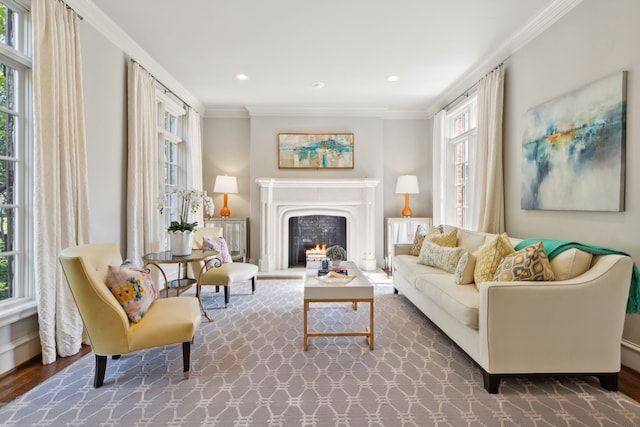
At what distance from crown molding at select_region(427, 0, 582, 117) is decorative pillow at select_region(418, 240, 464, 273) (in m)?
2.29

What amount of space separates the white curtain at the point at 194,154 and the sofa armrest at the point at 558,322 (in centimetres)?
457

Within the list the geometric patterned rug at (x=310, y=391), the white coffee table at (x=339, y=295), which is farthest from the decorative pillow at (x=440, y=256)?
the white coffee table at (x=339, y=295)

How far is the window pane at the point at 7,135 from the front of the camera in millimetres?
2355

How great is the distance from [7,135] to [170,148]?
2.68m

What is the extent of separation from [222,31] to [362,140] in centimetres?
324

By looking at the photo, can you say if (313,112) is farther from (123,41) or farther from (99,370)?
(99,370)

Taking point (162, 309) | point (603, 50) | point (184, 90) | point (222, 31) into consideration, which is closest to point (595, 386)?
point (603, 50)

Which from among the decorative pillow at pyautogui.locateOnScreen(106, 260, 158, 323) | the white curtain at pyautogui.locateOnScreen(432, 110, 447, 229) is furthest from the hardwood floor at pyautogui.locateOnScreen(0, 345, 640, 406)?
the white curtain at pyautogui.locateOnScreen(432, 110, 447, 229)

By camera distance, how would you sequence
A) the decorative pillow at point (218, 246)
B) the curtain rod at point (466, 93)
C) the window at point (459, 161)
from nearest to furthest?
the curtain rod at point (466, 93)
the decorative pillow at point (218, 246)
the window at point (459, 161)

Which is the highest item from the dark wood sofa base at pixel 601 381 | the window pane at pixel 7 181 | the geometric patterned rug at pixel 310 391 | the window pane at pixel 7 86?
the window pane at pixel 7 86

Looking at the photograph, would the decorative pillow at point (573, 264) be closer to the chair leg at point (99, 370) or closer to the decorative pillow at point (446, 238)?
Answer: the decorative pillow at point (446, 238)

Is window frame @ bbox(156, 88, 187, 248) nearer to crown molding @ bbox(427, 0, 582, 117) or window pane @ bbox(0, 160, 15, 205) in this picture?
window pane @ bbox(0, 160, 15, 205)

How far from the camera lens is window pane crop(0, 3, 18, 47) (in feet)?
7.67

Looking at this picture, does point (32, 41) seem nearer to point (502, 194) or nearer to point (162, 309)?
point (162, 309)
